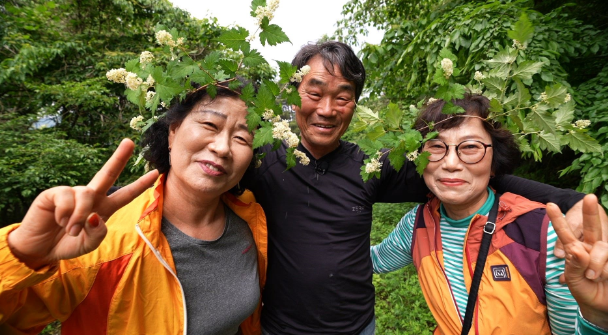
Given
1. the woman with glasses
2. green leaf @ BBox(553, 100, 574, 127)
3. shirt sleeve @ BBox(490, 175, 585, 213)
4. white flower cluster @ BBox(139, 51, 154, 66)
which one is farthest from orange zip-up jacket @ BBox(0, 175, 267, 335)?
green leaf @ BBox(553, 100, 574, 127)

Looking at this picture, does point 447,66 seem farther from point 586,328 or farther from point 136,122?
point 136,122

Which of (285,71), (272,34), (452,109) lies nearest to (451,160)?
(452,109)

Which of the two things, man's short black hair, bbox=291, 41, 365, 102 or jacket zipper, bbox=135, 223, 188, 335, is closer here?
jacket zipper, bbox=135, 223, 188, 335

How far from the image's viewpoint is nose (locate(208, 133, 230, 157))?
54.0 inches

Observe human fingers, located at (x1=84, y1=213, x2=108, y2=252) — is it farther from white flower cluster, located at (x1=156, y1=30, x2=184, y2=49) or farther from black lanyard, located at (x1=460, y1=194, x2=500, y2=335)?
black lanyard, located at (x1=460, y1=194, x2=500, y2=335)

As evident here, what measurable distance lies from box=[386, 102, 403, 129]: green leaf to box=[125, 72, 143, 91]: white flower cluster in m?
1.35

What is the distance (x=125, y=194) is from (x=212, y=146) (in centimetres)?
43

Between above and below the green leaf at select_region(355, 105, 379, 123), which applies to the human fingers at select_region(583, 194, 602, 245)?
below

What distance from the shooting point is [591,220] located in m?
1.07

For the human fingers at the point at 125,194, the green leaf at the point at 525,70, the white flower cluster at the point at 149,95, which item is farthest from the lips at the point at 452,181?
the white flower cluster at the point at 149,95

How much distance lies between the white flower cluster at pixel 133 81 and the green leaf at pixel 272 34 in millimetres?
605

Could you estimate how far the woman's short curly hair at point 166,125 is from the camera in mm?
1482

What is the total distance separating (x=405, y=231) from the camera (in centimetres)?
206

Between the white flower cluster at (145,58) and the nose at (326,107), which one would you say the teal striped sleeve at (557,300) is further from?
the white flower cluster at (145,58)
